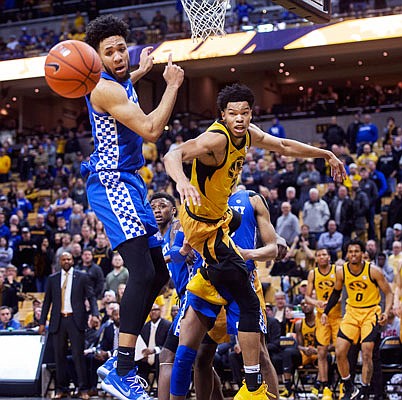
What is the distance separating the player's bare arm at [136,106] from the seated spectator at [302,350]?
785cm

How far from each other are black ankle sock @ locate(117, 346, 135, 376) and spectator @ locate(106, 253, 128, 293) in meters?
10.2

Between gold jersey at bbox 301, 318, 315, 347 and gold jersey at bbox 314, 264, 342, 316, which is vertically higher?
gold jersey at bbox 314, 264, 342, 316

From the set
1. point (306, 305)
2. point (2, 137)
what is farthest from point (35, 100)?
point (306, 305)

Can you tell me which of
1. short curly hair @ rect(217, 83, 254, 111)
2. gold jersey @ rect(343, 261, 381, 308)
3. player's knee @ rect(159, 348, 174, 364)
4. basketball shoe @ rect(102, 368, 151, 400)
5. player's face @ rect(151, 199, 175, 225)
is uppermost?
short curly hair @ rect(217, 83, 254, 111)

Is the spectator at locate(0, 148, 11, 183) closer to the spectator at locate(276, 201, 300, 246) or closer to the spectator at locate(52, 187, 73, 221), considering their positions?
the spectator at locate(52, 187, 73, 221)

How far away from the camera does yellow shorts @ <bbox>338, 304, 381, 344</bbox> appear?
1250 centimetres

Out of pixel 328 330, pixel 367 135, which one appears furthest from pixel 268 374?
pixel 367 135

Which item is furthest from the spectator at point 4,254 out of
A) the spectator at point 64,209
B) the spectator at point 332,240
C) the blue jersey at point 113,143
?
the blue jersey at point 113,143

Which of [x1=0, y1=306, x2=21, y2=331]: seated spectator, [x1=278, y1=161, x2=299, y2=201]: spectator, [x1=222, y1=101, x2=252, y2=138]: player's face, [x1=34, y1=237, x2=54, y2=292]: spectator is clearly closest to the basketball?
[x1=222, y1=101, x2=252, y2=138]: player's face

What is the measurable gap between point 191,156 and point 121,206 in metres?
0.66

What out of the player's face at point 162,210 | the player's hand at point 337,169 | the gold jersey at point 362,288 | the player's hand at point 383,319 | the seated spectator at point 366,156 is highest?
the player's hand at point 337,169

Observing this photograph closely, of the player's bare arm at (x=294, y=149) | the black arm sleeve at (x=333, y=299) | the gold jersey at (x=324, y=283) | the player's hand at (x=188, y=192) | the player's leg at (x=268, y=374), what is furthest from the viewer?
the gold jersey at (x=324, y=283)

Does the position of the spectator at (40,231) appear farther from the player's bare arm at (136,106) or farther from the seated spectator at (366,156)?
the player's bare arm at (136,106)

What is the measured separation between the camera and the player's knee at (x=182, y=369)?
7020 millimetres
